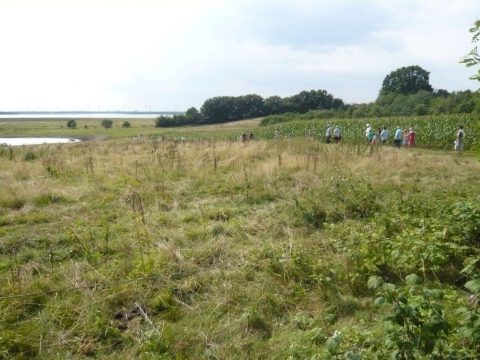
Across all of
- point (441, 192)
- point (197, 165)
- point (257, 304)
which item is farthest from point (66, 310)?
point (197, 165)

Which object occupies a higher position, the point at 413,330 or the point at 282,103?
the point at 282,103

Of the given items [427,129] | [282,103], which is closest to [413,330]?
[427,129]

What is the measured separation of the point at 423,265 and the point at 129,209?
4.92 metres

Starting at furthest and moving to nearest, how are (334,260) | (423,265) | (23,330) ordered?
(334,260) < (423,265) < (23,330)

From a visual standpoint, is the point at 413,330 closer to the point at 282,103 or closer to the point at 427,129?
the point at 427,129

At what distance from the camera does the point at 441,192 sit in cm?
702

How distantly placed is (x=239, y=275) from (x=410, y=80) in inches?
3565

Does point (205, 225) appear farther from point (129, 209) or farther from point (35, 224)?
point (35, 224)

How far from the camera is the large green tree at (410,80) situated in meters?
81.7

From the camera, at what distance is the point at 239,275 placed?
13.9 feet

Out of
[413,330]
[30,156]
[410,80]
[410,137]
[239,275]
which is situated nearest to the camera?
[413,330]

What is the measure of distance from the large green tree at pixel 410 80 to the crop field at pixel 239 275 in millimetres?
84551

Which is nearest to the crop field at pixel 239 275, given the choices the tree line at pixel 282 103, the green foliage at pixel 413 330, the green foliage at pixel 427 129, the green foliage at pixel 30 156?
the green foliage at pixel 413 330

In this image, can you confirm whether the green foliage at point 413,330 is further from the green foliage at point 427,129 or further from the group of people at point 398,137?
the group of people at point 398,137
